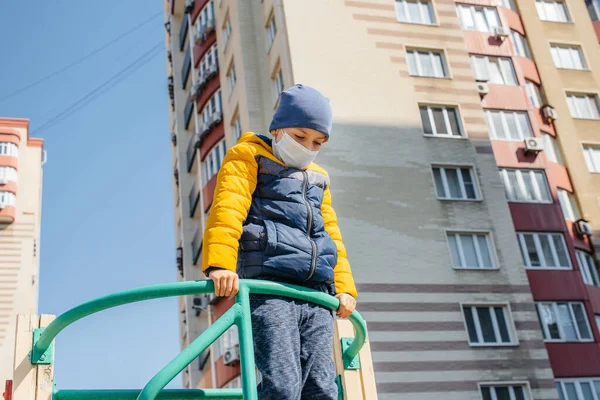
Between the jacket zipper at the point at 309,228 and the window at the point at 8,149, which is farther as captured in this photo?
the window at the point at 8,149

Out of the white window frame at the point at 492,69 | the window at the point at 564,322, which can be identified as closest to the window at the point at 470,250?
the window at the point at 564,322

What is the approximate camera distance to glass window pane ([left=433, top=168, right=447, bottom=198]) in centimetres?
2420

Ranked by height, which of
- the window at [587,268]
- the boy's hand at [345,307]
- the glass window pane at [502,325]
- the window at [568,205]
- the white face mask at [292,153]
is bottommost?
the boy's hand at [345,307]

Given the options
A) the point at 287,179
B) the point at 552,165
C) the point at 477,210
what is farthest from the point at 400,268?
the point at 287,179

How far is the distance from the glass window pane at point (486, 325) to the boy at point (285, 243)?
1900 cm

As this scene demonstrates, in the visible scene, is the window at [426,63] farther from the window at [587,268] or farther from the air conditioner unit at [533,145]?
the window at [587,268]

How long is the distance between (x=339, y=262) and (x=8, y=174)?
1759 inches

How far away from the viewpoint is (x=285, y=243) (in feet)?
12.4

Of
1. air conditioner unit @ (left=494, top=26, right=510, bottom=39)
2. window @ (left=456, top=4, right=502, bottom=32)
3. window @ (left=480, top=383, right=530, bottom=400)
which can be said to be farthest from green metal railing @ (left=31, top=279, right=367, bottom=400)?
air conditioner unit @ (left=494, top=26, right=510, bottom=39)

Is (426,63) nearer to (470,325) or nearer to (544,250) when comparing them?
(544,250)

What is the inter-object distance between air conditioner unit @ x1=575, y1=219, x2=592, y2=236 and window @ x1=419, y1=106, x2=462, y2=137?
5421 mm

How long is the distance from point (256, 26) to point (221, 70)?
2807mm

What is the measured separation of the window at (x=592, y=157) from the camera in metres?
28.6

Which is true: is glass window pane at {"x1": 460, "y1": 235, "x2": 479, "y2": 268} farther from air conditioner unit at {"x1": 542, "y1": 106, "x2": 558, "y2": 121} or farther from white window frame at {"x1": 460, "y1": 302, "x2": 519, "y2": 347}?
air conditioner unit at {"x1": 542, "y1": 106, "x2": 558, "y2": 121}
